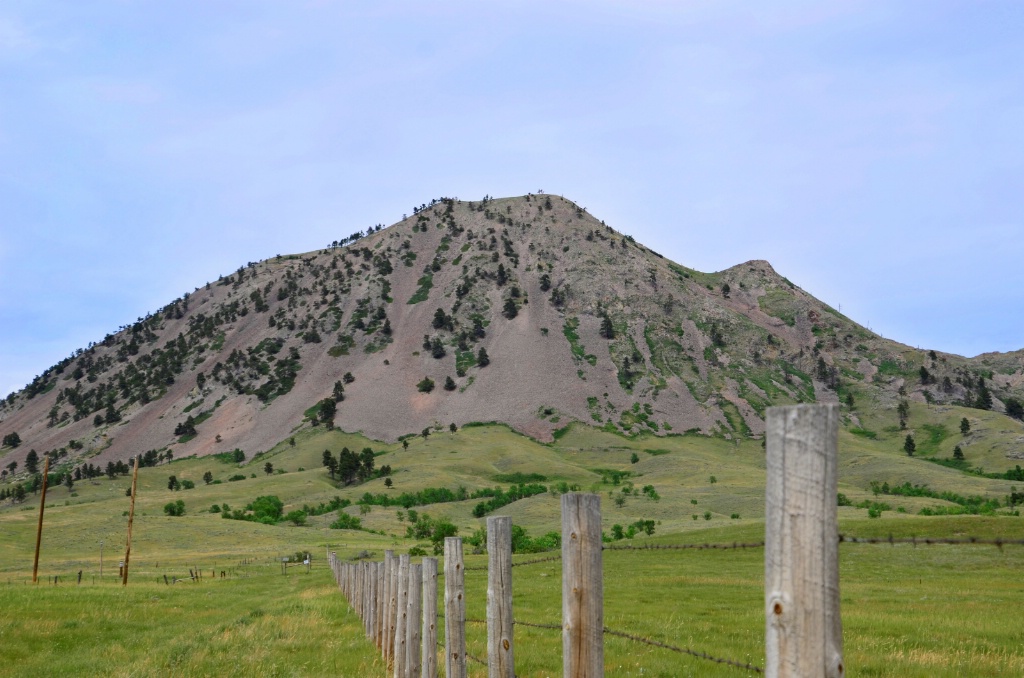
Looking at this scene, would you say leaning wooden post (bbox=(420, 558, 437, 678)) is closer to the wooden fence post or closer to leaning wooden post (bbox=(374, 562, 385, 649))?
leaning wooden post (bbox=(374, 562, 385, 649))

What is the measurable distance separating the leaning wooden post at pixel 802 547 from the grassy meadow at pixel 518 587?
12.7 m

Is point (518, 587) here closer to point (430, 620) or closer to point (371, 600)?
point (371, 600)

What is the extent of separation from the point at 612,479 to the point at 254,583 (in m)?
94.9

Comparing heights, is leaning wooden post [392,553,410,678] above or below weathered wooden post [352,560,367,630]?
above

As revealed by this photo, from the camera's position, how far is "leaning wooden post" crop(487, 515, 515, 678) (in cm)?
792

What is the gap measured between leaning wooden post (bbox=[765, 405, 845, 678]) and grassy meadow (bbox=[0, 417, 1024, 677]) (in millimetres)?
12667

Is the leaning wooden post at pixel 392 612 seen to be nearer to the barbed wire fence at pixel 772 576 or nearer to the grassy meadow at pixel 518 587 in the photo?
the grassy meadow at pixel 518 587

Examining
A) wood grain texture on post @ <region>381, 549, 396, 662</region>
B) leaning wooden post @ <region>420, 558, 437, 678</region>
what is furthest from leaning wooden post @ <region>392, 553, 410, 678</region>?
wood grain texture on post @ <region>381, 549, 396, 662</region>

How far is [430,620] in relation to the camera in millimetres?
11273

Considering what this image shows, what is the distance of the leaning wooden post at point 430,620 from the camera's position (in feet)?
36.4

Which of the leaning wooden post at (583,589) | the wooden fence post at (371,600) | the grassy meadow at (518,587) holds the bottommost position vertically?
the grassy meadow at (518,587)

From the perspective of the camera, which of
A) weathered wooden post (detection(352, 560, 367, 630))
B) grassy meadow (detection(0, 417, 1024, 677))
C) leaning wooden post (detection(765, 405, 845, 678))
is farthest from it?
weathered wooden post (detection(352, 560, 367, 630))

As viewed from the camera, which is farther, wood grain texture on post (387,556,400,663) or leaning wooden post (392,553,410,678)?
wood grain texture on post (387,556,400,663)

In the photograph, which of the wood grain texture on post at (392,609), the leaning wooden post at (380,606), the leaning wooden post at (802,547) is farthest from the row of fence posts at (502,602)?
the leaning wooden post at (380,606)
